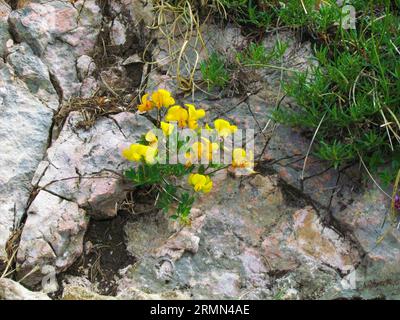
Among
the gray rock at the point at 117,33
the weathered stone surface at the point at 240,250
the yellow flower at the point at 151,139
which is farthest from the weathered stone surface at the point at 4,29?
the weathered stone surface at the point at 240,250

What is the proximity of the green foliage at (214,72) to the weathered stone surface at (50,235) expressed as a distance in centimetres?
105

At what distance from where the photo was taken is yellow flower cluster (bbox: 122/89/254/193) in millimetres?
3209

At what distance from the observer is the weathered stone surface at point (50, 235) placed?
314 cm

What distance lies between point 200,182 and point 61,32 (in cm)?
143

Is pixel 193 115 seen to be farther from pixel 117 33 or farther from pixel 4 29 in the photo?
pixel 4 29

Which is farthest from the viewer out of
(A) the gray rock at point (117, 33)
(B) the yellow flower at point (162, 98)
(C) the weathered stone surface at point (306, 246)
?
(A) the gray rock at point (117, 33)

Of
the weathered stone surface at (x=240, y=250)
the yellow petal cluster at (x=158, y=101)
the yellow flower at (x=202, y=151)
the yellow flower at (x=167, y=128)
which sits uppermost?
the yellow petal cluster at (x=158, y=101)

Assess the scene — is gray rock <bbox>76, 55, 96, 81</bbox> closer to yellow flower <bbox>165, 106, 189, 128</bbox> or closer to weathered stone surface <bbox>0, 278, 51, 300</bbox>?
yellow flower <bbox>165, 106, 189, 128</bbox>

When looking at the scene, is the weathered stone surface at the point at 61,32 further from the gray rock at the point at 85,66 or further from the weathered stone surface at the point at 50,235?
the weathered stone surface at the point at 50,235

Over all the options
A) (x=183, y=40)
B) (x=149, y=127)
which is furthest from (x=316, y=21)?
(x=149, y=127)

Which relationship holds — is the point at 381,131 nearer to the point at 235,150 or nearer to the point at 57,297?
the point at 235,150

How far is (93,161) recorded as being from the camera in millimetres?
3447

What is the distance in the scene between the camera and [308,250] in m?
3.28
